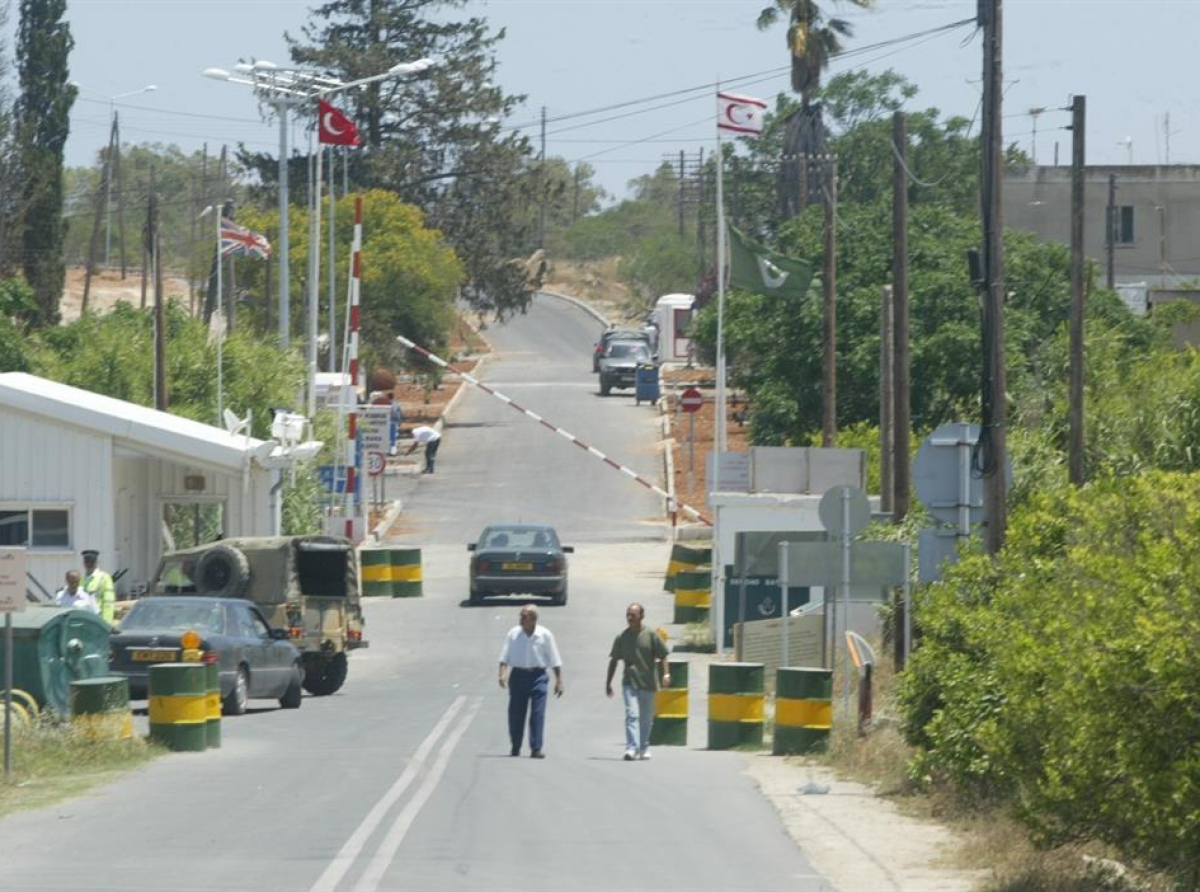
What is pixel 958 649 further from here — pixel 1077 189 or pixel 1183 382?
pixel 1183 382

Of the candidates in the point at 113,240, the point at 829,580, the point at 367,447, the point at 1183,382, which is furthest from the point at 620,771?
the point at 113,240

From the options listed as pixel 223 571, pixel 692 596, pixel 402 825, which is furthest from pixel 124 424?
pixel 402 825

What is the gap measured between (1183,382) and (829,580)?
16.0 m

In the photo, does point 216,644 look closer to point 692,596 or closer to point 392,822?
point 392,822

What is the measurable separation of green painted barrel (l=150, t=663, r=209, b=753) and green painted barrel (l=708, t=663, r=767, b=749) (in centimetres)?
531

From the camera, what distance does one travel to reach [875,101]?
95.5 meters

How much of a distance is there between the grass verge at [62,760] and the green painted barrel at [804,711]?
6174mm

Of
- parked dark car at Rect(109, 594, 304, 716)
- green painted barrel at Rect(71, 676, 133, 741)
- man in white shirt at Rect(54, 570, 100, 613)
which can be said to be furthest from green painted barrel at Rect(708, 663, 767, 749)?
→ man in white shirt at Rect(54, 570, 100, 613)

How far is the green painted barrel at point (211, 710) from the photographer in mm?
21656

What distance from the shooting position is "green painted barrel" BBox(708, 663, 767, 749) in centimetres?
2300

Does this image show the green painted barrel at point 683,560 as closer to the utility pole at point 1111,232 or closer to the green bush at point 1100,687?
the utility pole at point 1111,232

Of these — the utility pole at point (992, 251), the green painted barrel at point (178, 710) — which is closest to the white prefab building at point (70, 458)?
the green painted barrel at point (178, 710)

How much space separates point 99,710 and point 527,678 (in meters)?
4.04

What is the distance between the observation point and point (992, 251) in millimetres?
21297
